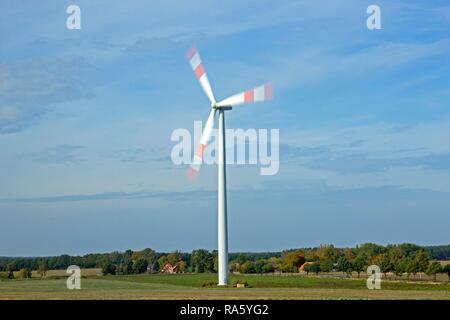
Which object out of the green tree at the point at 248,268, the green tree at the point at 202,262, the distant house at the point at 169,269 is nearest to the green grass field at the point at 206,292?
the green tree at the point at 202,262

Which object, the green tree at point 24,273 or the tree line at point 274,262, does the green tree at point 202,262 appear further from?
the green tree at point 24,273

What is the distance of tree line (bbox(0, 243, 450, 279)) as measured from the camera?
4696 inches

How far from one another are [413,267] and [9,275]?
58.4 m

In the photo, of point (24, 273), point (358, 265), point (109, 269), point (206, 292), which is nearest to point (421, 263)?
point (358, 265)

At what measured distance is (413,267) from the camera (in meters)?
116

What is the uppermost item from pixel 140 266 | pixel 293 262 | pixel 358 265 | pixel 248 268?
pixel 293 262

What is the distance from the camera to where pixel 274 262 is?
160 m

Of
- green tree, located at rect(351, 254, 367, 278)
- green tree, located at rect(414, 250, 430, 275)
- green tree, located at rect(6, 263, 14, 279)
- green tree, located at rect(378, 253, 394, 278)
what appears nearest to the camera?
green tree, located at rect(6, 263, 14, 279)

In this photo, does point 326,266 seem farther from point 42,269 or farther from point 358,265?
point 42,269

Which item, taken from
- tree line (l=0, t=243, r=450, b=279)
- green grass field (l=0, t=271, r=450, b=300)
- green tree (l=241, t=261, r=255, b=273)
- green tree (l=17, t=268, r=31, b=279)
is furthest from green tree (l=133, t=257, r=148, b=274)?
green grass field (l=0, t=271, r=450, b=300)

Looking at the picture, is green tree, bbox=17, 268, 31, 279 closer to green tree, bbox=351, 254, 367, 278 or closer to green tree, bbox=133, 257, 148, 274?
green tree, bbox=133, 257, 148, 274

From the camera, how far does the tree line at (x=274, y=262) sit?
391 ft
